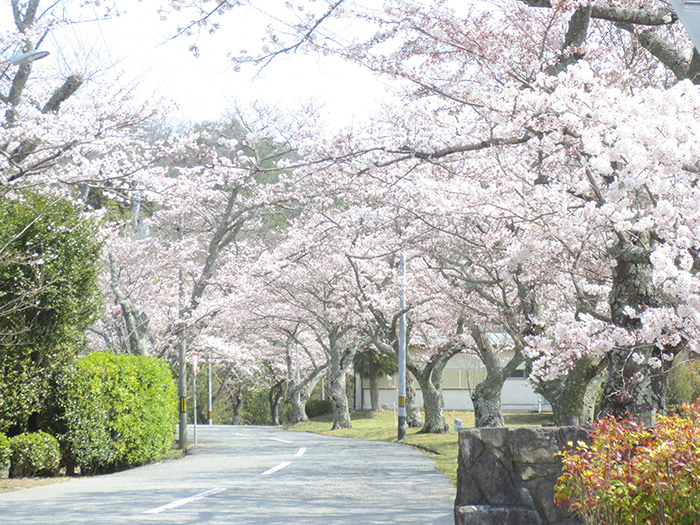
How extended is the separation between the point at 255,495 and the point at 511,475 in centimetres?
447

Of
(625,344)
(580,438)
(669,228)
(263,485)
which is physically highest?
(669,228)

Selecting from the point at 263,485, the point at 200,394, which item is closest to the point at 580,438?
the point at 263,485

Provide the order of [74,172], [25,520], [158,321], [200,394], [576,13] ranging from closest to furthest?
[25,520] < [576,13] < [74,172] < [158,321] < [200,394]

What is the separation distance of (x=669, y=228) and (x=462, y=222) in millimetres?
8592

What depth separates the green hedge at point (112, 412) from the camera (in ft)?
48.7

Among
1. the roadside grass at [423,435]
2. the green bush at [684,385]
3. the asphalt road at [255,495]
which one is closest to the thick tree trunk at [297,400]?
the roadside grass at [423,435]

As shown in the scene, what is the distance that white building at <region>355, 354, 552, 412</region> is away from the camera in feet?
152

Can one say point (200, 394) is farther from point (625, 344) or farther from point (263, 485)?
point (625, 344)

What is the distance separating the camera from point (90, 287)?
15.4m

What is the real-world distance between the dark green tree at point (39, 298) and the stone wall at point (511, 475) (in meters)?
8.86

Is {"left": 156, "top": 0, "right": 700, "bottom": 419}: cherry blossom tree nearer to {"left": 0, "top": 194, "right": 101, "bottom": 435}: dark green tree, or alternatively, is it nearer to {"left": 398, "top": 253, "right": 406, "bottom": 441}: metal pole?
{"left": 0, "top": 194, "right": 101, "bottom": 435}: dark green tree

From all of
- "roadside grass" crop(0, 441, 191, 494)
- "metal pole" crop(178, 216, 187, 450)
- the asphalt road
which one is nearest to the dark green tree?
"roadside grass" crop(0, 441, 191, 494)

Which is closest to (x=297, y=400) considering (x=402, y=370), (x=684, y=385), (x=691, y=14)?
(x=402, y=370)

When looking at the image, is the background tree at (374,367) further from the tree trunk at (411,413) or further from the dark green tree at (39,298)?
the dark green tree at (39,298)
